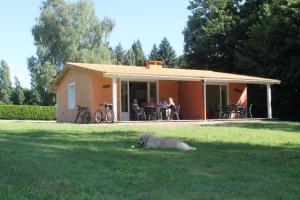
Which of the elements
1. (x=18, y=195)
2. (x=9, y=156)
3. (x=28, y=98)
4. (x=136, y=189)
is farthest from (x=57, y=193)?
(x=28, y=98)

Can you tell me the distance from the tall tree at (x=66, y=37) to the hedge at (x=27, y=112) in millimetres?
12428

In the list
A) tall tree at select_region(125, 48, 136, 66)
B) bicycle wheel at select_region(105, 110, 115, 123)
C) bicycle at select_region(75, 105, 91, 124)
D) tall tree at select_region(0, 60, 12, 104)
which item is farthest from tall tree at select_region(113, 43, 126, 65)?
bicycle wheel at select_region(105, 110, 115, 123)

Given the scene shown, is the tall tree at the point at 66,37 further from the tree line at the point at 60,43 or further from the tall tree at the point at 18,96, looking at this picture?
the tall tree at the point at 18,96

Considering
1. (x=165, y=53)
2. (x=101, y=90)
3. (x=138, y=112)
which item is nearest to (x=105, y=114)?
(x=101, y=90)

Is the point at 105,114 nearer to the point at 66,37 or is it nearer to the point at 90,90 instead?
the point at 90,90

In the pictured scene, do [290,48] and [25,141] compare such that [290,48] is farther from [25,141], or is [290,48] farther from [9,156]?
[9,156]

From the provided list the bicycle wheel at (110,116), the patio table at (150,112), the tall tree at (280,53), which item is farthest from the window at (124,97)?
the tall tree at (280,53)

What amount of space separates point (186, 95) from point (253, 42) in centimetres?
961

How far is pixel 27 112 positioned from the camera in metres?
40.1

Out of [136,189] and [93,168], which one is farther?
[93,168]

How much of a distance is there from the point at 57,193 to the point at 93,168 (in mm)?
1842

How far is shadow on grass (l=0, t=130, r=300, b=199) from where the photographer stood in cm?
592

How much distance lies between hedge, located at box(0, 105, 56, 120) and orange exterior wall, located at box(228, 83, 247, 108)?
16637 mm

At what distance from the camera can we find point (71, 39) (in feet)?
172
